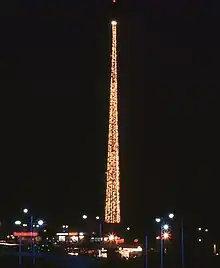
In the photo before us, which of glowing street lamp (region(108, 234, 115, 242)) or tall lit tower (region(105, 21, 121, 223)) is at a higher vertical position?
tall lit tower (region(105, 21, 121, 223))

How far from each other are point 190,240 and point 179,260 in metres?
3.16

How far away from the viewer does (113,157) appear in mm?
75500

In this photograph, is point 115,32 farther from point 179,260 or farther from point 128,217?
point 179,260

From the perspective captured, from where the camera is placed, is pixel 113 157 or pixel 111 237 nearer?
pixel 111 237

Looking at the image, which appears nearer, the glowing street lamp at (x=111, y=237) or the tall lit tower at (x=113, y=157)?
the tall lit tower at (x=113, y=157)

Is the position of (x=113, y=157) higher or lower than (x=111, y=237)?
higher

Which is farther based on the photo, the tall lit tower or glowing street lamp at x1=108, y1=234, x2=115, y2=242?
glowing street lamp at x1=108, y1=234, x2=115, y2=242

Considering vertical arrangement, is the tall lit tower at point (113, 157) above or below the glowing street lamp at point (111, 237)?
above

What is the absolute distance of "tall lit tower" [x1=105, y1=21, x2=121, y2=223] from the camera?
73.3m

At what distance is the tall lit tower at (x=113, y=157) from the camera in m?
73.3

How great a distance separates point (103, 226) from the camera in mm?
81375

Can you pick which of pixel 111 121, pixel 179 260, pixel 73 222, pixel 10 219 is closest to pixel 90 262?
pixel 179 260

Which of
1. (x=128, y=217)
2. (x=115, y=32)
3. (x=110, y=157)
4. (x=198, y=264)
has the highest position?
(x=115, y=32)

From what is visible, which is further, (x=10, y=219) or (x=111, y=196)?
(x=10, y=219)
